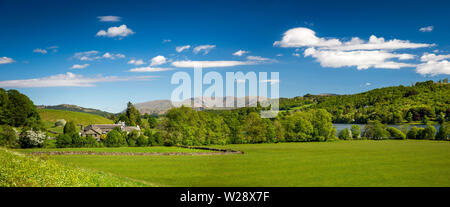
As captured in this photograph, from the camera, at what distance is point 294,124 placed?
8288 centimetres

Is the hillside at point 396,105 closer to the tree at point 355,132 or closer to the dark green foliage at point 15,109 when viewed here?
the tree at point 355,132

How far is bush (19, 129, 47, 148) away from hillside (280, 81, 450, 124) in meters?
126

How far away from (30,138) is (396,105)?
15209 centimetres

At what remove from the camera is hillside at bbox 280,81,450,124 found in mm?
126062

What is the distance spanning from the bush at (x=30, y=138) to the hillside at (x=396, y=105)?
126 m

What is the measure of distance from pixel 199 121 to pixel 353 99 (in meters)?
143

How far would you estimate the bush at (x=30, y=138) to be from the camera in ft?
204

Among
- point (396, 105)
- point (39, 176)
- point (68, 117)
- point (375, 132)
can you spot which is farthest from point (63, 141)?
point (396, 105)

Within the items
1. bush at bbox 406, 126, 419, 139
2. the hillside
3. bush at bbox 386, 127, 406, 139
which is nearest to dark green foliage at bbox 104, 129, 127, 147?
bush at bbox 386, 127, 406, 139

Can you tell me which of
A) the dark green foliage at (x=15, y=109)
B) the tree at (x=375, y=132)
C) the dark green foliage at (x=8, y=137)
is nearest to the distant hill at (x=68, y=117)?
the dark green foliage at (x=15, y=109)

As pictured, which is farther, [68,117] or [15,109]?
[68,117]

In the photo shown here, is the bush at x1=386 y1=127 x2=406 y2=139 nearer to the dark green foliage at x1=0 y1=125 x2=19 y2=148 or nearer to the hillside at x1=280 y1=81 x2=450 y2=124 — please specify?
the hillside at x1=280 y1=81 x2=450 y2=124

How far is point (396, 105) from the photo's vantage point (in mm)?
151125

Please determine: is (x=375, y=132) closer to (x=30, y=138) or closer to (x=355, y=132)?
(x=355, y=132)
